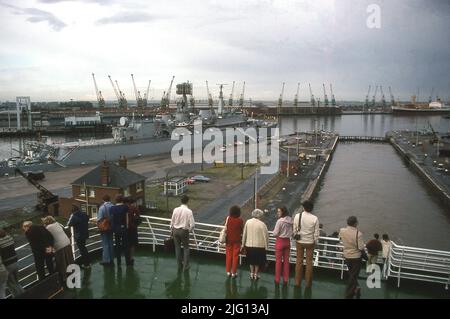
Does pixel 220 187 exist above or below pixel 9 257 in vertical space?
below

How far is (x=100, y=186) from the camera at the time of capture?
21859 millimetres

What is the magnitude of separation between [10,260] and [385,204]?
31.9 m

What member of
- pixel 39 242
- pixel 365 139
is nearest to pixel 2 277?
pixel 39 242

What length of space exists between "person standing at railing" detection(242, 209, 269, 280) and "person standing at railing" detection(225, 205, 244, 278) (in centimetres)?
13

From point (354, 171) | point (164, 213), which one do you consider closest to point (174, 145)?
point (354, 171)

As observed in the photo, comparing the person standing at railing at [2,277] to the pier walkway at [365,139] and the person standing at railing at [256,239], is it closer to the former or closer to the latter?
the person standing at railing at [256,239]

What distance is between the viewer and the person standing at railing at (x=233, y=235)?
6.50 m

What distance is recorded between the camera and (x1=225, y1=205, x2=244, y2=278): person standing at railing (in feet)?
21.3
